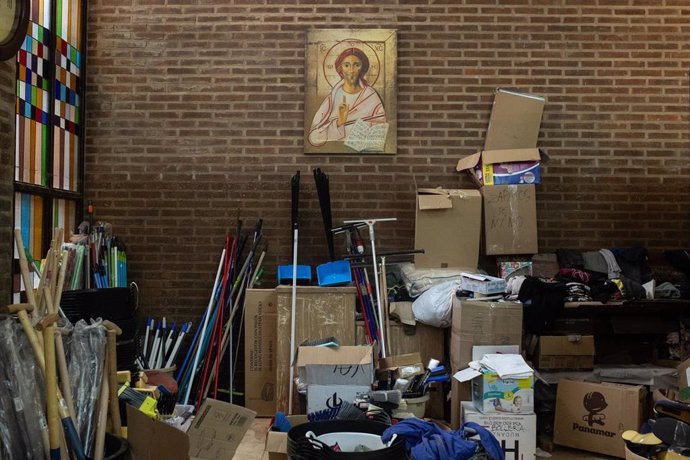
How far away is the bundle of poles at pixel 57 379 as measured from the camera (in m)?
2.42

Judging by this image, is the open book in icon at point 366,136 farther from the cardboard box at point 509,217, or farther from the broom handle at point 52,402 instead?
the broom handle at point 52,402

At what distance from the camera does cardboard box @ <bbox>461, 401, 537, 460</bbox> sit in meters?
3.59

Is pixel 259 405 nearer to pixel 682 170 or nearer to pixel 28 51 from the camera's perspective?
pixel 28 51

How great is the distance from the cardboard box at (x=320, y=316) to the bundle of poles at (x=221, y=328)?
0.47m

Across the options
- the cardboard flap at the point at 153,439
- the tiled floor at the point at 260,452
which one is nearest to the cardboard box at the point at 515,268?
the tiled floor at the point at 260,452

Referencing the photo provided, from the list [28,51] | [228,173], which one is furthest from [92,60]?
[228,173]

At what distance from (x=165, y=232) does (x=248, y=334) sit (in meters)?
1.08

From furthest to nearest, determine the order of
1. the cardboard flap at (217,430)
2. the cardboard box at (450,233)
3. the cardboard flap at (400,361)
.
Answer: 1. the cardboard box at (450,233)
2. the cardboard flap at (400,361)
3. the cardboard flap at (217,430)

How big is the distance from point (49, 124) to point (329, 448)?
3208 mm

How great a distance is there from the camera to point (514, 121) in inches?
192

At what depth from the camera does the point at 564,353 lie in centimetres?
428

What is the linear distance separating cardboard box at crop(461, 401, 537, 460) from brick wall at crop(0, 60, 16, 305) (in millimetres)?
2685

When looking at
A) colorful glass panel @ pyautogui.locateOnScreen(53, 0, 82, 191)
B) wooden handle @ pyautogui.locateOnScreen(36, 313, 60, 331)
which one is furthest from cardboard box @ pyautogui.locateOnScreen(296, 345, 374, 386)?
colorful glass panel @ pyautogui.locateOnScreen(53, 0, 82, 191)

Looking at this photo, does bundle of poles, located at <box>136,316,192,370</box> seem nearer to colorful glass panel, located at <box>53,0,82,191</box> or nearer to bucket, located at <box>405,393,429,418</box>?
colorful glass panel, located at <box>53,0,82,191</box>
